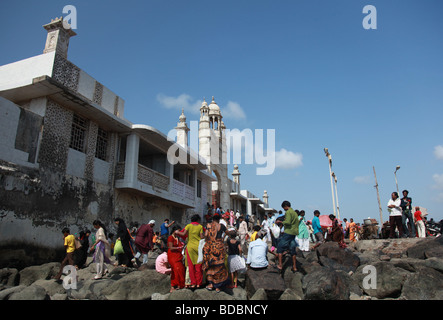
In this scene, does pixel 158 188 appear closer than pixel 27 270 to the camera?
No

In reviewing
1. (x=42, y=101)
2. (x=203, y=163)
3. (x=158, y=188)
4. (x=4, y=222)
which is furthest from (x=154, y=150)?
(x=4, y=222)

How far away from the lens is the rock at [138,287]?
6723mm

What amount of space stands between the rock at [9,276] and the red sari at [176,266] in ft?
14.9

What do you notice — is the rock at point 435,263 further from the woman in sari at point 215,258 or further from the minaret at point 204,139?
the minaret at point 204,139

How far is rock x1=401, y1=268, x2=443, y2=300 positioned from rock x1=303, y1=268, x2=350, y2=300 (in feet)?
5.01

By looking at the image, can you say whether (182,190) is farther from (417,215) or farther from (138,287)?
(417,215)

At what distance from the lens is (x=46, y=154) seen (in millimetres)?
10266

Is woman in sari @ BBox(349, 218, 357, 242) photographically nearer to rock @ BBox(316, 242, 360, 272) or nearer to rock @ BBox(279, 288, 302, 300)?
rock @ BBox(316, 242, 360, 272)

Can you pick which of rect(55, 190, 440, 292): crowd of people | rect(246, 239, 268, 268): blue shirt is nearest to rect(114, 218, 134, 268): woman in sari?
rect(55, 190, 440, 292): crowd of people

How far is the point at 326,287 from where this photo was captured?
6.44 metres

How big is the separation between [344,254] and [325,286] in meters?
3.17

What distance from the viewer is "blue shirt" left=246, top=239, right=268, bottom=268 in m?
7.47

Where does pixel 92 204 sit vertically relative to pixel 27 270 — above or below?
above
